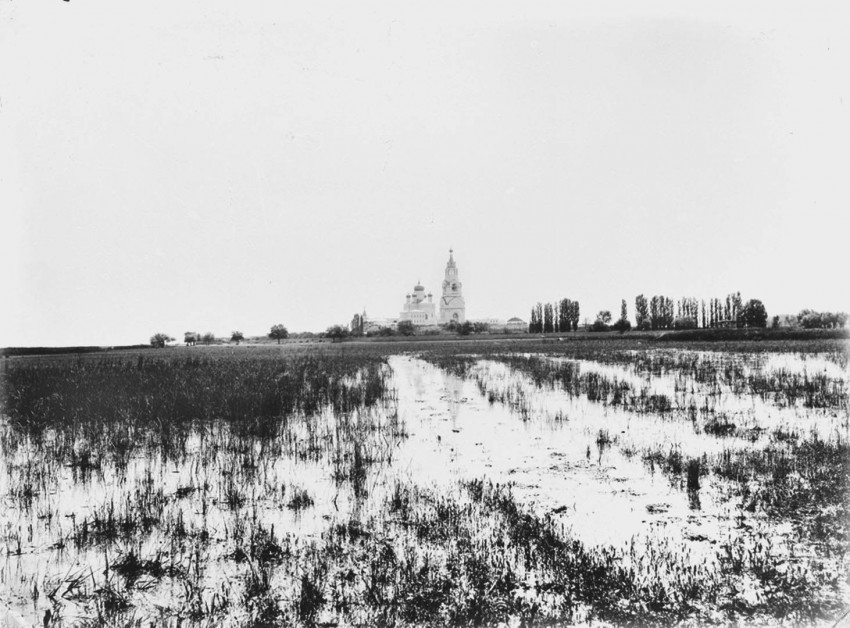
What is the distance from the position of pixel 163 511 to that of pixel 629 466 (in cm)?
620

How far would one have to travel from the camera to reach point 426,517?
5254 millimetres

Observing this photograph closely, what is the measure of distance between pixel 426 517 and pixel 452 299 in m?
163

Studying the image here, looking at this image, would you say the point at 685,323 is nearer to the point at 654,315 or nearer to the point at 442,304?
the point at 654,315

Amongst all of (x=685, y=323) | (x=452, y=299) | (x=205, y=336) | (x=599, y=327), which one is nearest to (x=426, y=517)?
(x=599, y=327)

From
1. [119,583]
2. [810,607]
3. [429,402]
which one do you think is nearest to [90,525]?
[119,583]

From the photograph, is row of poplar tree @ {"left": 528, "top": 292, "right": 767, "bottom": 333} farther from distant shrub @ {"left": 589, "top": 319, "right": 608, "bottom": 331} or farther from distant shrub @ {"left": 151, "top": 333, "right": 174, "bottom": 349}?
distant shrub @ {"left": 151, "top": 333, "right": 174, "bottom": 349}

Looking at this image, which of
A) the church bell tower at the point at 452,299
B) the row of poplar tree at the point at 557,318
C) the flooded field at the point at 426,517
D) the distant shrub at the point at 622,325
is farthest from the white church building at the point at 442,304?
the flooded field at the point at 426,517

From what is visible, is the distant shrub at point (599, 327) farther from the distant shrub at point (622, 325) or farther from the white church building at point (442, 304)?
the white church building at point (442, 304)

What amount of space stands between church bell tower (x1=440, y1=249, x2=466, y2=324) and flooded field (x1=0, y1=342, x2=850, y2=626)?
503 ft

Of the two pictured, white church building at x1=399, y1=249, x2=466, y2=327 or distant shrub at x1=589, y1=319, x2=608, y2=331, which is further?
white church building at x1=399, y1=249, x2=466, y2=327

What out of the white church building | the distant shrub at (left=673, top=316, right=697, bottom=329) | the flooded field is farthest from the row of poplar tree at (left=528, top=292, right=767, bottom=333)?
the flooded field

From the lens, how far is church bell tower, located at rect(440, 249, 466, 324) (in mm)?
166750

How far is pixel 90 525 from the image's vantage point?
507 centimetres

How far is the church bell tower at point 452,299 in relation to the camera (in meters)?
167
